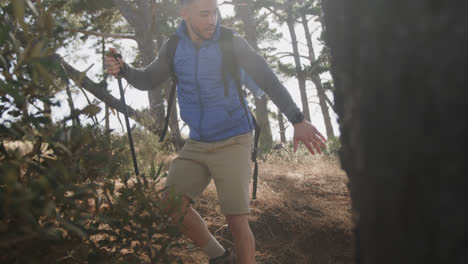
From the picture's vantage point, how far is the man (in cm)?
254

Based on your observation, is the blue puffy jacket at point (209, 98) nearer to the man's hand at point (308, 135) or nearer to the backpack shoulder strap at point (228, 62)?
the backpack shoulder strap at point (228, 62)

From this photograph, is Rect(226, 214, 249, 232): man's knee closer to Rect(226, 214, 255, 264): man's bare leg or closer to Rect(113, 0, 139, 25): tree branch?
Rect(226, 214, 255, 264): man's bare leg

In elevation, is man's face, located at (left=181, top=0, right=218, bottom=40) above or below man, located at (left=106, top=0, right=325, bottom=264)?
above

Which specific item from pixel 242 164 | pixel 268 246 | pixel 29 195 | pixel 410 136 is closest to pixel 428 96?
pixel 410 136

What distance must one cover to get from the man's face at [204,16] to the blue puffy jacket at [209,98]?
0.25ft

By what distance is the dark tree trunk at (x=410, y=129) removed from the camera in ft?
2.38

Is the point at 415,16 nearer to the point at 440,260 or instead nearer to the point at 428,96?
the point at 428,96

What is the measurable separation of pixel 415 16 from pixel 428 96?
19 centimetres

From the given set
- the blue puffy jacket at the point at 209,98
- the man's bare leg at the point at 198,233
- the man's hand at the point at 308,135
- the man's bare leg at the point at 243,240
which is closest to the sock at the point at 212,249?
the man's bare leg at the point at 198,233

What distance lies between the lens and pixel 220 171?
8.49 ft

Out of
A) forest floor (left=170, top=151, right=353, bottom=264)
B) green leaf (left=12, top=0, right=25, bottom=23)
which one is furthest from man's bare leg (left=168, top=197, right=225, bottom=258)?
green leaf (left=12, top=0, right=25, bottom=23)

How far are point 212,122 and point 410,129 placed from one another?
189 cm

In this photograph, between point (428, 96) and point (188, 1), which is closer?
point (428, 96)

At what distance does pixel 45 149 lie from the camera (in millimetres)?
1297
